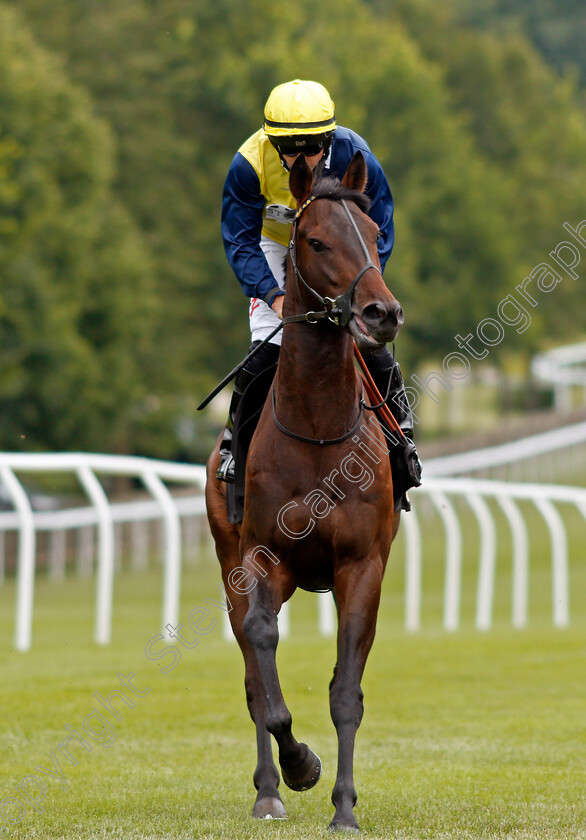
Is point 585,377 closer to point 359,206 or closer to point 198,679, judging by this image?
point 198,679

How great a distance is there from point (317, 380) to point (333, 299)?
36 cm

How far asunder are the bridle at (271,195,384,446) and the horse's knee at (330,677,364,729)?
885 millimetres

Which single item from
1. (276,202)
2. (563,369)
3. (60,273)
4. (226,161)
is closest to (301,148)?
(276,202)

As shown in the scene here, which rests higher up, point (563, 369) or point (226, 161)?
point (226, 161)

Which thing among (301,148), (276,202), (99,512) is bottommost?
(99,512)

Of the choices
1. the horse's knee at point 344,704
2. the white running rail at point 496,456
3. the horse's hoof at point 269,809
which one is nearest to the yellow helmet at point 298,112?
the horse's knee at point 344,704

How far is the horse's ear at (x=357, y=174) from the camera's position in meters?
→ 5.35

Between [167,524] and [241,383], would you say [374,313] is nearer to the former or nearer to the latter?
[241,383]

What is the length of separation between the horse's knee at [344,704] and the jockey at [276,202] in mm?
1056

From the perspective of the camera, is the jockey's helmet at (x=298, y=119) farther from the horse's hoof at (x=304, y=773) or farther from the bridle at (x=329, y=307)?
the horse's hoof at (x=304, y=773)

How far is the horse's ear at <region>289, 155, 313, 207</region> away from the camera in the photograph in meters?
5.29

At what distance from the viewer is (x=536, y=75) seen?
54.4 metres

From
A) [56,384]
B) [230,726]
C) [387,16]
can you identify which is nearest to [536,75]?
[387,16]

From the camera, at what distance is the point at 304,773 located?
536 centimetres
